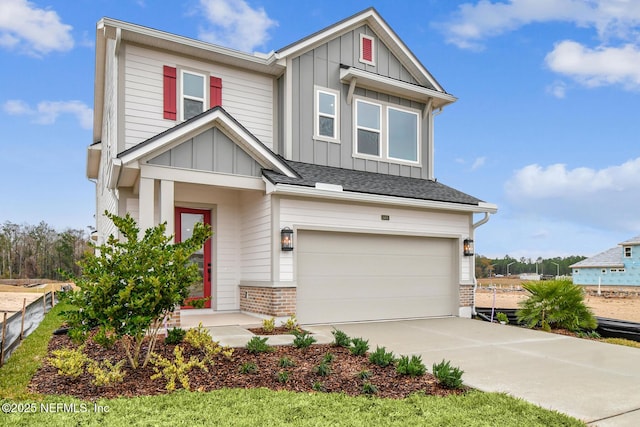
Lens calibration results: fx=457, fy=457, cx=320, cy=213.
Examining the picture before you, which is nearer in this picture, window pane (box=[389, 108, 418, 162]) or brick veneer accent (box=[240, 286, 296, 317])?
brick veneer accent (box=[240, 286, 296, 317])

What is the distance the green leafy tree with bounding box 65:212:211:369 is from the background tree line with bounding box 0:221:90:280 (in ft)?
113

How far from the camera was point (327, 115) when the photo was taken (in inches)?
456

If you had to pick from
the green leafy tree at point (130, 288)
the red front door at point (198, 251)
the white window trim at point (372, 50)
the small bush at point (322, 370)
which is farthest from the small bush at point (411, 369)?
the white window trim at point (372, 50)

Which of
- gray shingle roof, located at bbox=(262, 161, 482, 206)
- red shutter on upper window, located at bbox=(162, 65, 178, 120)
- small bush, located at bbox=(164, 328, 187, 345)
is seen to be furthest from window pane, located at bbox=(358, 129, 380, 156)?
small bush, located at bbox=(164, 328, 187, 345)

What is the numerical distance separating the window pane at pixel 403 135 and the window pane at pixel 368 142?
18.5 inches

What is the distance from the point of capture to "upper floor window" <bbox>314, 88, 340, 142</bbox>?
11445 mm

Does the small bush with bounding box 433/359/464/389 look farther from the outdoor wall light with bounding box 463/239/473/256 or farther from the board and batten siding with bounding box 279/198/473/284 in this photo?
the outdoor wall light with bounding box 463/239/473/256

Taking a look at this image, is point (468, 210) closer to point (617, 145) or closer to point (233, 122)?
point (233, 122)

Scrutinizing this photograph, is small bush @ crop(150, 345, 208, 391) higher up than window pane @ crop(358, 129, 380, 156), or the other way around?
window pane @ crop(358, 129, 380, 156)

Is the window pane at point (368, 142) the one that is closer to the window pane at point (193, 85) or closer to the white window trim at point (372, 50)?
the white window trim at point (372, 50)

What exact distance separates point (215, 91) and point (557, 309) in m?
9.27

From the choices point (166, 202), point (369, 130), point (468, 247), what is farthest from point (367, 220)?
point (166, 202)

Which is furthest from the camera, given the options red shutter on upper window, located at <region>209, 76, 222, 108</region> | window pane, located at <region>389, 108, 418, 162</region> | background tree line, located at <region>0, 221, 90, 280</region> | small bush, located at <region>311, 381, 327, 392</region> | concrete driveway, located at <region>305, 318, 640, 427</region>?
background tree line, located at <region>0, 221, 90, 280</region>

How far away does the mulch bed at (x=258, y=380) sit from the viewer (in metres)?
4.88
